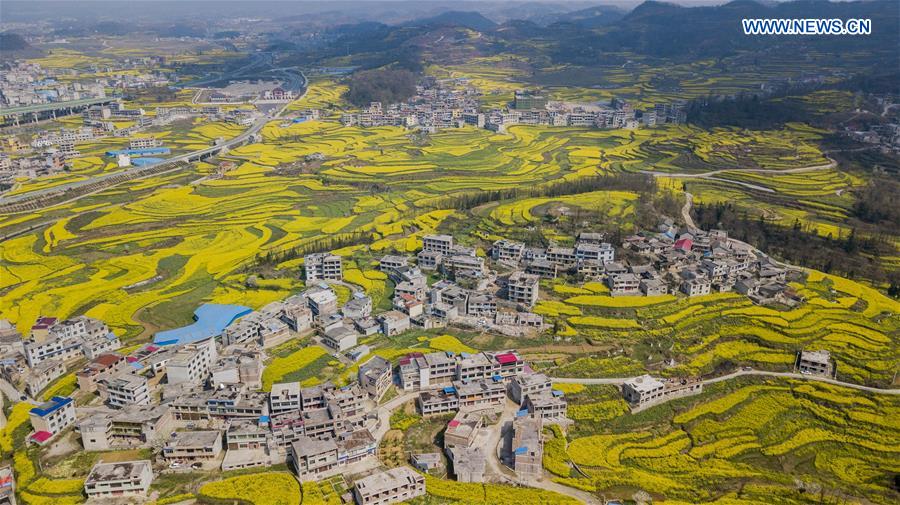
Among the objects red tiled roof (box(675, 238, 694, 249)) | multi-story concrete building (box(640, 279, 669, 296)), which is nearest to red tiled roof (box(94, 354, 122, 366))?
multi-story concrete building (box(640, 279, 669, 296))

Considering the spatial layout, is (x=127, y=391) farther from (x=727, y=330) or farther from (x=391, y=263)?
(x=727, y=330)

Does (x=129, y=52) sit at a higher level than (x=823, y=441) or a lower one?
higher

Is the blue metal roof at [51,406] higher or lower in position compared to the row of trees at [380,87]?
lower

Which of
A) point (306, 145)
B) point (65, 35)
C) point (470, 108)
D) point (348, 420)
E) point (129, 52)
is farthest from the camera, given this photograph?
point (65, 35)

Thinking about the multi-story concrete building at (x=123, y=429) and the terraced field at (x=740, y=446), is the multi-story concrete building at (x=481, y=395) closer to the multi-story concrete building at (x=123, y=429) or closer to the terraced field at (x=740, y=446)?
the terraced field at (x=740, y=446)

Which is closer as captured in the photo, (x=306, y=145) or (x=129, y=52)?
(x=306, y=145)

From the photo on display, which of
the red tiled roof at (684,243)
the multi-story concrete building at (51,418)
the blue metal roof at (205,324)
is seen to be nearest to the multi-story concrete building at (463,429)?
the blue metal roof at (205,324)

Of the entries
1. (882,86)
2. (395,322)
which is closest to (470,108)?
(882,86)

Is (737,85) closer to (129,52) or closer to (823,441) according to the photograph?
(823,441)
